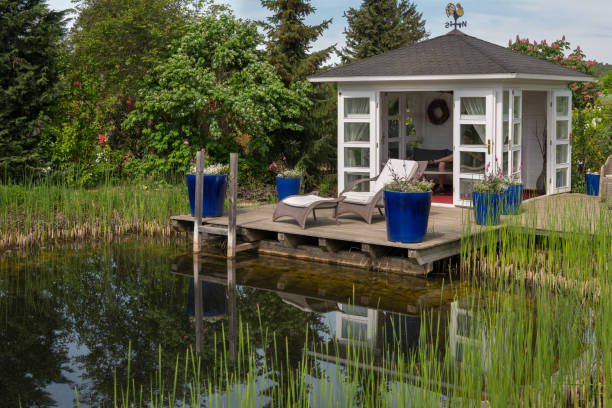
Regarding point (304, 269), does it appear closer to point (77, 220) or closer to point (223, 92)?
point (77, 220)

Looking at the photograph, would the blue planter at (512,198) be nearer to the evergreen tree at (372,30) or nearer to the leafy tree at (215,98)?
the leafy tree at (215,98)

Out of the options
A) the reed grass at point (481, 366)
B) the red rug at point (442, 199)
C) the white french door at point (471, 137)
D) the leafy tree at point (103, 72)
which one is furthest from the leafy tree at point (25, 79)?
the reed grass at point (481, 366)

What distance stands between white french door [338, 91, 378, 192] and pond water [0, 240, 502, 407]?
2.77m

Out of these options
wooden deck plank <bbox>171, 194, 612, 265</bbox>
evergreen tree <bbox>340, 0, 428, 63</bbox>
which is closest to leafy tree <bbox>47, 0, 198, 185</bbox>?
wooden deck plank <bbox>171, 194, 612, 265</bbox>

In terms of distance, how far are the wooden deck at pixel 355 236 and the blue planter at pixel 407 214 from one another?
0.39ft

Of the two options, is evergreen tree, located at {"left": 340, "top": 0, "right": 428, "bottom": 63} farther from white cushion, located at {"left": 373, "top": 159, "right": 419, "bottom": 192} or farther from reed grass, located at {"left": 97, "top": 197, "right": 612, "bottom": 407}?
reed grass, located at {"left": 97, "top": 197, "right": 612, "bottom": 407}

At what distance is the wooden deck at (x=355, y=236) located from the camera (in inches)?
316

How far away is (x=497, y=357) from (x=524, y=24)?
17876mm

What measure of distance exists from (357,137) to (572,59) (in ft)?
21.9

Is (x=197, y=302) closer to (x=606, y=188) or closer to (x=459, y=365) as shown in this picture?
(x=459, y=365)

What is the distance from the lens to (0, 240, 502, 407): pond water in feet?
17.4

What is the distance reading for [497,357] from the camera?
378cm

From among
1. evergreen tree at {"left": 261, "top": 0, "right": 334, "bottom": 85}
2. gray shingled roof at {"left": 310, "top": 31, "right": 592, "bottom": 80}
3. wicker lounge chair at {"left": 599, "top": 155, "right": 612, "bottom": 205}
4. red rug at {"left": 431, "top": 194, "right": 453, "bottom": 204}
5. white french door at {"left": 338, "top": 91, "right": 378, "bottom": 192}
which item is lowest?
red rug at {"left": 431, "top": 194, "right": 453, "bottom": 204}

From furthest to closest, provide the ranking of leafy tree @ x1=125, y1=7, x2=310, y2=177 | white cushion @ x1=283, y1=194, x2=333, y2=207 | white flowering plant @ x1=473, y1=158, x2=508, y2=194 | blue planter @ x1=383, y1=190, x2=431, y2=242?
1. leafy tree @ x1=125, y1=7, x2=310, y2=177
2. white cushion @ x1=283, y1=194, x2=333, y2=207
3. white flowering plant @ x1=473, y1=158, x2=508, y2=194
4. blue planter @ x1=383, y1=190, x2=431, y2=242
